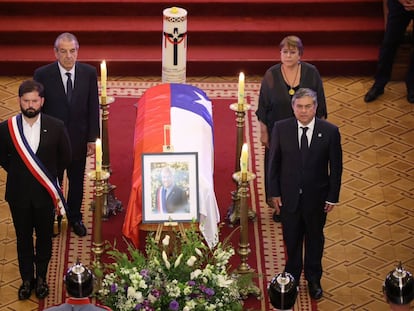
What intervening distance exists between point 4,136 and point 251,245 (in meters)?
2.40

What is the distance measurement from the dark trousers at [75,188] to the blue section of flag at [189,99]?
1008 millimetres

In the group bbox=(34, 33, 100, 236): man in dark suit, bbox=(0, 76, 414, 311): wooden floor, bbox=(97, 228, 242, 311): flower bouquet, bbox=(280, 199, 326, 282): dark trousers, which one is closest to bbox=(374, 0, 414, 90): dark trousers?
bbox=(0, 76, 414, 311): wooden floor

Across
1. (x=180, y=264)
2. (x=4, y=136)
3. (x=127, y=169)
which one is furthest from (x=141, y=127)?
(x=180, y=264)

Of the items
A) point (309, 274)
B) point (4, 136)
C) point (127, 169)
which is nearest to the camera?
point (4, 136)

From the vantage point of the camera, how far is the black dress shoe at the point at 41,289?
901cm

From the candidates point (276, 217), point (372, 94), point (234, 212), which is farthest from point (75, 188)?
point (372, 94)

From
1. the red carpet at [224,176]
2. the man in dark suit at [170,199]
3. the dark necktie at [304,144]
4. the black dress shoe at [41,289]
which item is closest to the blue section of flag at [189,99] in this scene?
the red carpet at [224,176]

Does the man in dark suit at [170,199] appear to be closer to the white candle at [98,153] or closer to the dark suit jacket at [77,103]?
the white candle at [98,153]

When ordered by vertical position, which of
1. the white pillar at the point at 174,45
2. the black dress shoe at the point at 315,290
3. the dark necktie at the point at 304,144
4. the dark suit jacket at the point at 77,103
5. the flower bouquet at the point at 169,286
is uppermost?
the white pillar at the point at 174,45

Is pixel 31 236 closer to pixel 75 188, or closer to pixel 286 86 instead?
pixel 75 188

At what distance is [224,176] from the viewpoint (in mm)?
10758

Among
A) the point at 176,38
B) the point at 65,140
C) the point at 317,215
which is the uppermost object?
the point at 176,38

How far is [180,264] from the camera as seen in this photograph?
7.41 meters

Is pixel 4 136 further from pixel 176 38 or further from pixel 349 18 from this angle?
Answer: pixel 349 18
